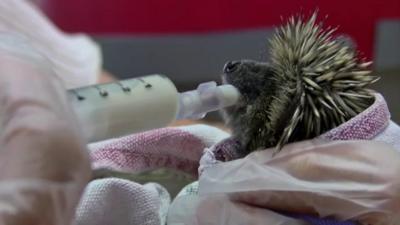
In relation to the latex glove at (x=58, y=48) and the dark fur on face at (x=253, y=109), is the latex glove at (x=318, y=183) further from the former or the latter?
the latex glove at (x=58, y=48)

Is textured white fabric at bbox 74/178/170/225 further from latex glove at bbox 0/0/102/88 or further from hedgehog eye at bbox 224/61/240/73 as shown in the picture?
latex glove at bbox 0/0/102/88

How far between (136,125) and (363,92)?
0.13 m

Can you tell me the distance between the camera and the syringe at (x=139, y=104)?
0.33 metres

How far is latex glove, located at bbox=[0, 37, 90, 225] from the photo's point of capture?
0.24 metres

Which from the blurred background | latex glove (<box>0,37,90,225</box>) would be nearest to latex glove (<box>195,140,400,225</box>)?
latex glove (<box>0,37,90,225</box>)

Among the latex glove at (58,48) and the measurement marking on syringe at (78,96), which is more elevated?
the measurement marking on syringe at (78,96)

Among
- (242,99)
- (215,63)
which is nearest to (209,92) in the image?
(242,99)

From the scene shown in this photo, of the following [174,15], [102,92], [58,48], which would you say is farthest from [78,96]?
[174,15]

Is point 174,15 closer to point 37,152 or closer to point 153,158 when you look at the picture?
point 153,158

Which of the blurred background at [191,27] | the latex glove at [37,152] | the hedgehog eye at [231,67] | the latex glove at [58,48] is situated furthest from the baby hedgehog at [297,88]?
the blurred background at [191,27]

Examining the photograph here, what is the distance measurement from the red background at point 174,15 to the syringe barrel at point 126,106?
1.26 m

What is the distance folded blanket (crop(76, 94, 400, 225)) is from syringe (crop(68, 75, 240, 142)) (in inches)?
1.2

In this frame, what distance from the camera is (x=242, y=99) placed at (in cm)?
39

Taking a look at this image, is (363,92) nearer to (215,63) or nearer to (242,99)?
(242,99)
